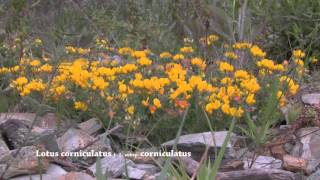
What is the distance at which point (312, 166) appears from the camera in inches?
116

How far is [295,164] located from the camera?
296cm

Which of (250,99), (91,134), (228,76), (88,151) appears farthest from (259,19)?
(88,151)

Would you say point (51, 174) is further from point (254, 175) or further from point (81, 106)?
point (254, 175)

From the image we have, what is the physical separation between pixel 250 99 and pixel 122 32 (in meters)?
2.28

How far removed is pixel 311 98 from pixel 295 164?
3.82 ft

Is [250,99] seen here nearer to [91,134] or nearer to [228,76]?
[228,76]

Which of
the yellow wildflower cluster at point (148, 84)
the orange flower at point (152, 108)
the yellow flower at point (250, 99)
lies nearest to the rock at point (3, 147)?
the yellow wildflower cluster at point (148, 84)

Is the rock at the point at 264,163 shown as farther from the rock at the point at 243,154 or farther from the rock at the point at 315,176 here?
the rock at the point at 315,176

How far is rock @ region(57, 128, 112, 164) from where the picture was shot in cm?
298

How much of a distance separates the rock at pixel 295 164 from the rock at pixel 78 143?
85 cm

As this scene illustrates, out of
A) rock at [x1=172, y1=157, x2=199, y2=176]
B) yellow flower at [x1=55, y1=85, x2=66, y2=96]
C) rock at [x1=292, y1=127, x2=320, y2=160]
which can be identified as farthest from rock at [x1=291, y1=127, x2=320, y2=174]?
yellow flower at [x1=55, y1=85, x2=66, y2=96]

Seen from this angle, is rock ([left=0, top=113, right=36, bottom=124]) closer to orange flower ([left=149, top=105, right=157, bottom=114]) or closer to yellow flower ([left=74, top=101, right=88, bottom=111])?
yellow flower ([left=74, top=101, right=88, bottom=111])

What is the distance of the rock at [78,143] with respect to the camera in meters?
2.98

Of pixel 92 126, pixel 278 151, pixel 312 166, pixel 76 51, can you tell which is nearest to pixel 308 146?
pixel 278 151
